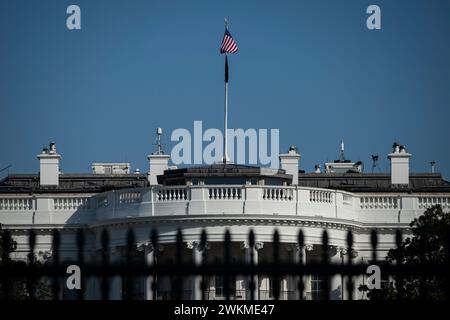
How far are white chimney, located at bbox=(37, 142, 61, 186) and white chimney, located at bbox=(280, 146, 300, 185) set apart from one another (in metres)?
13.0

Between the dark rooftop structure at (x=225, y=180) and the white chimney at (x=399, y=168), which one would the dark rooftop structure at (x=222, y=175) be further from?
the white chimney at (x=399, y=168)

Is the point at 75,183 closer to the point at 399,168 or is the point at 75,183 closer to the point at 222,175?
the point at 222,175

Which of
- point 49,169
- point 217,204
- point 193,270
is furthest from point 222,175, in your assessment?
point 193,270

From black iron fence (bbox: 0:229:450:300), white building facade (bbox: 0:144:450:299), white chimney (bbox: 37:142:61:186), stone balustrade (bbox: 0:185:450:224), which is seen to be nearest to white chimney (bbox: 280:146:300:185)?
white building facade (bbox: 0:144:450:299)

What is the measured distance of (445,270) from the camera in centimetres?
2164

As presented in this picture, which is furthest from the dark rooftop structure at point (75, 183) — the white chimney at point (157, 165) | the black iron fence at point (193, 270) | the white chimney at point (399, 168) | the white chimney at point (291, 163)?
the black iron fence at point (193, 270)

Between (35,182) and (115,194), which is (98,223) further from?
(35,182)

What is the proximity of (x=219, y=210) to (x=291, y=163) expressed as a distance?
1237 cm

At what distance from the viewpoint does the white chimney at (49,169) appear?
98250 mm

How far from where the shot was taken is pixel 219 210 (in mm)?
86062

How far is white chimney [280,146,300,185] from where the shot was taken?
9709 centimetres

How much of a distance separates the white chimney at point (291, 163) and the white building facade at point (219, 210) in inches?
2.2
